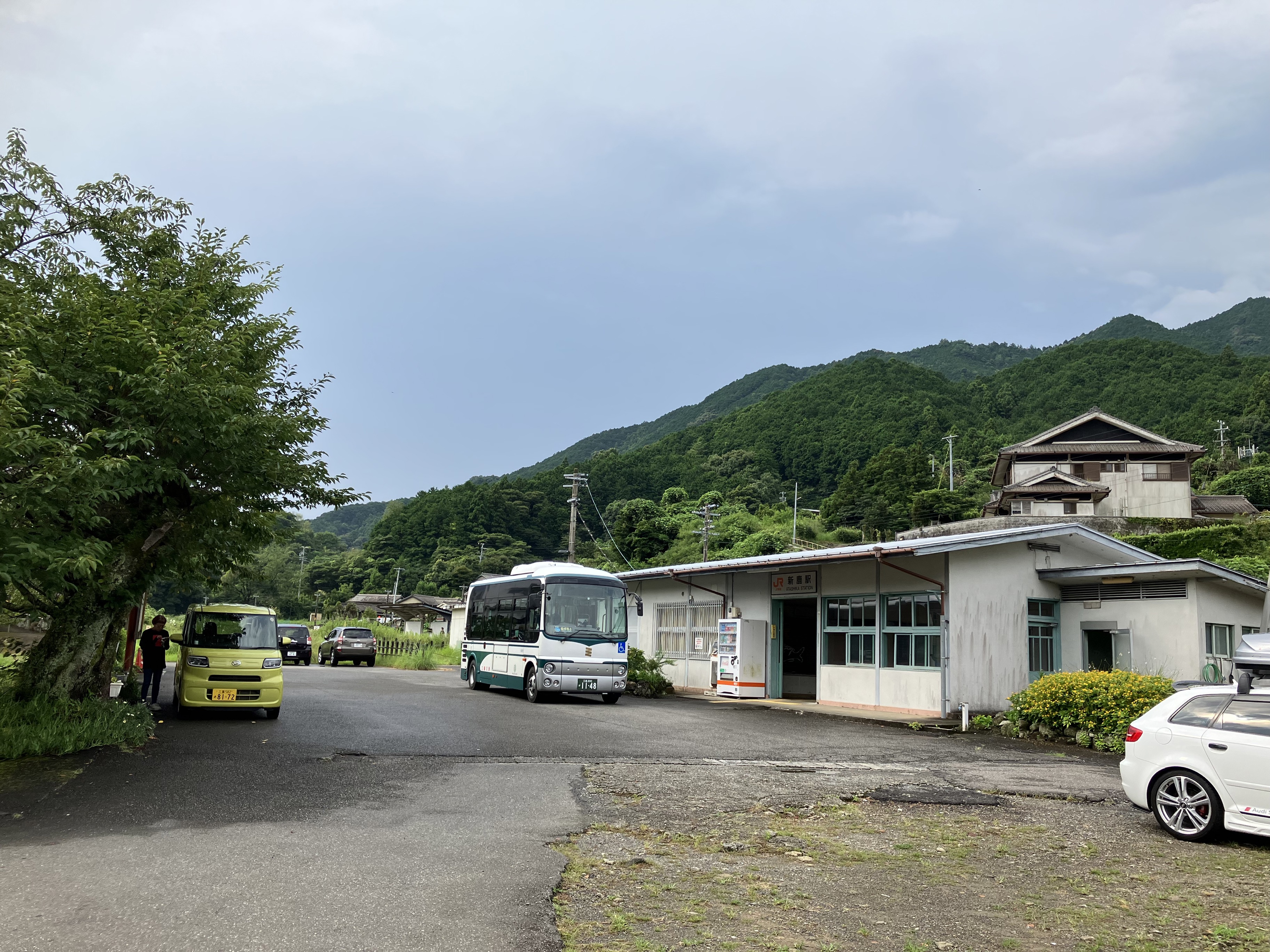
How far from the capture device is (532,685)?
65.0 feet

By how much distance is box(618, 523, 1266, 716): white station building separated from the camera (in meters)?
17.6

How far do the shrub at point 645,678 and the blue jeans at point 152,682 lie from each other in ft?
36.2

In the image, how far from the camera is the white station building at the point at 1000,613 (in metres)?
17.6

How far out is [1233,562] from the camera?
3111 cm

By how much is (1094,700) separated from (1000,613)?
175 inches

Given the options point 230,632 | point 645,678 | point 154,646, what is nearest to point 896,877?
point 230,632

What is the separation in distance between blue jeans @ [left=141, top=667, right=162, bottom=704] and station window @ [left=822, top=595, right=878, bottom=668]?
14.0 metres

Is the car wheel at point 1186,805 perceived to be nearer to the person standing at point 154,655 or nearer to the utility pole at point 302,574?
the person standing at point 154,655

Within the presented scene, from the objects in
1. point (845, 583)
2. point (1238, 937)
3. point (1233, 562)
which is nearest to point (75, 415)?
point (1238, 937)

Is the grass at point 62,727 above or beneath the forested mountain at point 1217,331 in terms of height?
beneath

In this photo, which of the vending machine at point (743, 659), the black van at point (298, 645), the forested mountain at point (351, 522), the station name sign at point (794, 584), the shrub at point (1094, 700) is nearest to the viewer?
the shrub at point (1094, 700)

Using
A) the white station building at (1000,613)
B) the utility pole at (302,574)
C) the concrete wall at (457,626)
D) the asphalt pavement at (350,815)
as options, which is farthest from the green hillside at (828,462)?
the asphalt pavement at (350,815)

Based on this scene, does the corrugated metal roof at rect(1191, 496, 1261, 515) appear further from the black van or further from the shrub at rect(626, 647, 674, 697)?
the black van

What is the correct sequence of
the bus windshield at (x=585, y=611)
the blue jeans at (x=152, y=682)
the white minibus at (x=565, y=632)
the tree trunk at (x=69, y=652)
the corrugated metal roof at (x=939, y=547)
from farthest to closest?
the bus windshield at (x=585, y=611) < the white minibus at (x=565, y=632) < the corrugated metal roof at (x=939, y=547) < the blue jeans at (x=152, y=682) < the tree trunk at (x=69, y=652)
